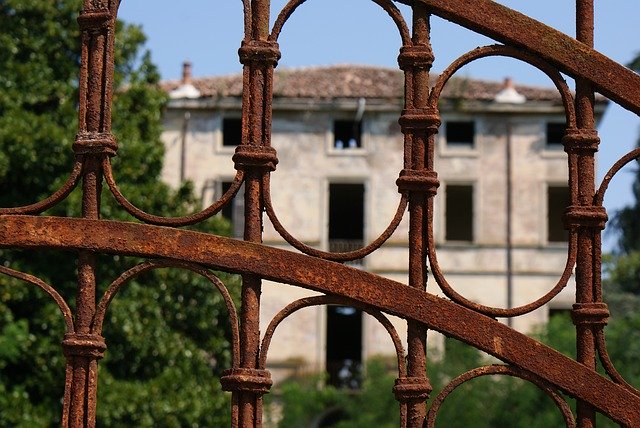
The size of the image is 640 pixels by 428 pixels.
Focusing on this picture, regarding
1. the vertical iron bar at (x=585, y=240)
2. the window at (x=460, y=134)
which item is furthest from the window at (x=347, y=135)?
the vertical iron bar at (x=585, y=240)

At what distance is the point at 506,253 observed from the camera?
28.0 meters

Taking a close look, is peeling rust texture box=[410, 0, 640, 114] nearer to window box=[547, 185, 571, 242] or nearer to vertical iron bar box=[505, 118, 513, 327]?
vertical iron bar box=[505, 118, 513, 327]

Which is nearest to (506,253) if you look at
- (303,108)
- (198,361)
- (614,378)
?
(303,108)

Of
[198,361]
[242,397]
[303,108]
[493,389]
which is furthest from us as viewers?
[303,108]

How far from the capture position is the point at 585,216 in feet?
10.9

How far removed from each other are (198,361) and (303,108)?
446 inches

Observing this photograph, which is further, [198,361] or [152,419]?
[198,361]

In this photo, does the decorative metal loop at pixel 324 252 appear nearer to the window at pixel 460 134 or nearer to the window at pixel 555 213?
the window at pixel 460 134

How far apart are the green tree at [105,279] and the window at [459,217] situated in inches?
460

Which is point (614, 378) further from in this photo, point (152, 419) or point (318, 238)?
point (318, 238)

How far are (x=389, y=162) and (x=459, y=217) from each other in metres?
2.34

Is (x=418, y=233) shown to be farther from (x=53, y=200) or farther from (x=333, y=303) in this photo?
(x=53, y=200)

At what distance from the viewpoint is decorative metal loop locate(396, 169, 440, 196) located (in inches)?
128

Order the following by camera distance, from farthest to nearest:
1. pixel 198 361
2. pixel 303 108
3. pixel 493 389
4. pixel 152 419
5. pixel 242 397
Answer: pixel 303 108 → pixel 493 389 → pixel 198 361 → pixel 152 419 → pixel 242 397
